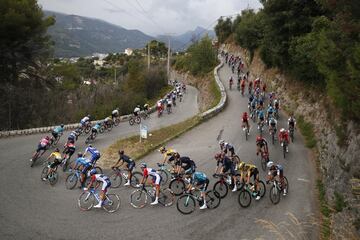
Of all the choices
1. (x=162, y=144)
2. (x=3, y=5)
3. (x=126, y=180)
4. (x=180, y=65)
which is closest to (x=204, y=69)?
(x=180, y=65)

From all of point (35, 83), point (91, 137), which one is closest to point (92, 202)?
point (91, 137)

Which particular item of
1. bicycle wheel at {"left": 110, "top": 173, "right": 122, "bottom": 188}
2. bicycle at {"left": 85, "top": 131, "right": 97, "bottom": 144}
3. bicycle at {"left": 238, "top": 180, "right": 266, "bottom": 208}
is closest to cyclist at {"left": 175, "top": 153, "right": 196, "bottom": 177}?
bicycle at {"left": 238, "top": 180, "right": 266, "bottom": 208}

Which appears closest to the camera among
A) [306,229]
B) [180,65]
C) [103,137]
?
[306,229]

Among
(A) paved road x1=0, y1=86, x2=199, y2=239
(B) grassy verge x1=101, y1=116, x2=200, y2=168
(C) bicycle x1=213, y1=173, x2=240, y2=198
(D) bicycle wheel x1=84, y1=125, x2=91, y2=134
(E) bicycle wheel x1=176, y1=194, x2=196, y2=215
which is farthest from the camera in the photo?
(D) bicycle wheel x1=84, y1=125, x2=91, y2=134

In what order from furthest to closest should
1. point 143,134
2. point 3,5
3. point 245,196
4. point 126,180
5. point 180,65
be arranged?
point 180,65, point 3,5, point 143,134, point 126,180, point 245,196

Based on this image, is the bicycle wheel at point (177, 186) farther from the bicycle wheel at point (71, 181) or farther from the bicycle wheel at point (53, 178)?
the bicycle wheel at point (53, 178)

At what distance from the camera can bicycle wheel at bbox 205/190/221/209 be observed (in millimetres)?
15320

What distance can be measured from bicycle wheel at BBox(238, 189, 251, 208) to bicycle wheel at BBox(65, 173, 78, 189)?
23.6 ft

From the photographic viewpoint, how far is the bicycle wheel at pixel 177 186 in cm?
1647

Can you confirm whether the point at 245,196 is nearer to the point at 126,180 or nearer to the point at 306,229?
the point at 306,229

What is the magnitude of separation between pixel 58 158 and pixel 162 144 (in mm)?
8152

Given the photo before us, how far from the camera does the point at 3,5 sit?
31484 millimetres

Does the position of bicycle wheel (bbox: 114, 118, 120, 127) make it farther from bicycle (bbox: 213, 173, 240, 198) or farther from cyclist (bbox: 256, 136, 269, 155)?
bicycle (bbox: 213, 173, 240, 198)

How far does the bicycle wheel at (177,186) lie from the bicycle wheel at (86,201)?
3.32 metres
